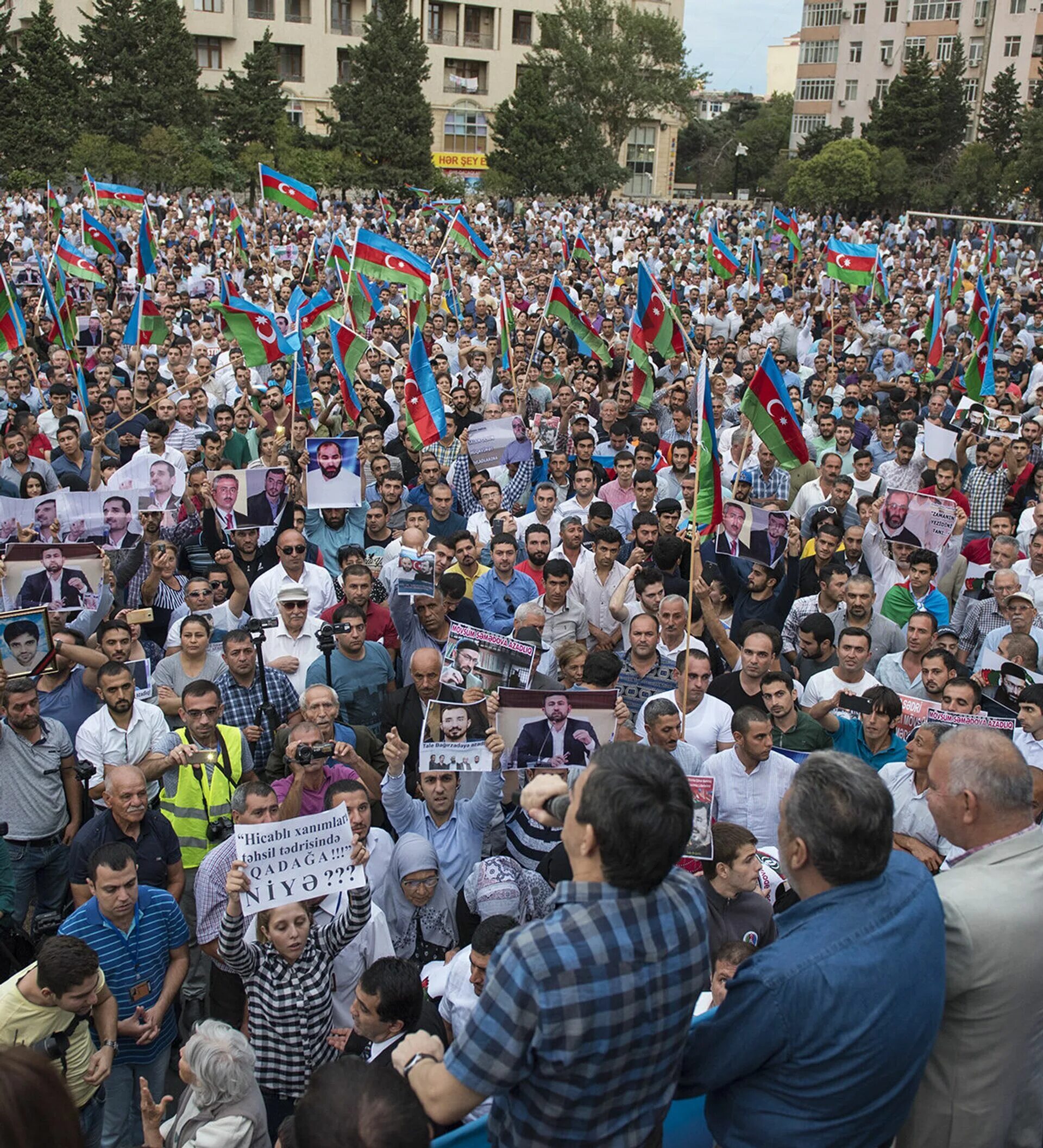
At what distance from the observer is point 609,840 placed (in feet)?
8.07

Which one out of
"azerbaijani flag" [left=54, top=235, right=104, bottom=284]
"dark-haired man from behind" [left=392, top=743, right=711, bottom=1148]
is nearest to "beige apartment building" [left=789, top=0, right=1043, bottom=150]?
"azerbaijani flag" [left=54, top=235, right=104, bottom=284]

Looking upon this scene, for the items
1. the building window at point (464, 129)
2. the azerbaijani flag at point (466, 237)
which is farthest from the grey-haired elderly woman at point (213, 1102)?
the building window at point (464, 129)

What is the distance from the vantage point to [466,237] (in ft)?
64.5

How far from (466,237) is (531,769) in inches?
613

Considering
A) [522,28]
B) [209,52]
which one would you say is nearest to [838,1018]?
[209,52]

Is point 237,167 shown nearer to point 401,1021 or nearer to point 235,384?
point 235,384

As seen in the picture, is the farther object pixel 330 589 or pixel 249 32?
pixel 249 32

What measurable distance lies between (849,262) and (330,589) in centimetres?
1396

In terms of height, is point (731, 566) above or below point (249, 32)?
below

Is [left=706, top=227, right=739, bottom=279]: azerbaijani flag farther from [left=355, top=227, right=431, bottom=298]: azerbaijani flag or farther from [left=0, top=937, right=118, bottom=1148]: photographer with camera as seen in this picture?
[left=0, top=937, right=118, bottom=1148]: photographer with camera

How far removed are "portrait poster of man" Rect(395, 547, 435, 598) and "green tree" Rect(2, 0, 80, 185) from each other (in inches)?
1723

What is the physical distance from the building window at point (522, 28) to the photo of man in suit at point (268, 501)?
233 ft

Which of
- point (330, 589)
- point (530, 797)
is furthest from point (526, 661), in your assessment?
point (530, 797)

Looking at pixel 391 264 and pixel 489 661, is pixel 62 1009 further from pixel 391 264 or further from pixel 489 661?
pixel 391 264
